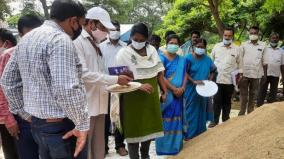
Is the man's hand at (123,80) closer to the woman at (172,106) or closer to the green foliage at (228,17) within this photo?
the woman at (172,106)

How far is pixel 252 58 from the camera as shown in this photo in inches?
294

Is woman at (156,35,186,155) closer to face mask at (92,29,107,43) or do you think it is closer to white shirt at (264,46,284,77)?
face mask at (92,29,107,43)

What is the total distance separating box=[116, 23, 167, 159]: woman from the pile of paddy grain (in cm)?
57

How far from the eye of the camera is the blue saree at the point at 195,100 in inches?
220

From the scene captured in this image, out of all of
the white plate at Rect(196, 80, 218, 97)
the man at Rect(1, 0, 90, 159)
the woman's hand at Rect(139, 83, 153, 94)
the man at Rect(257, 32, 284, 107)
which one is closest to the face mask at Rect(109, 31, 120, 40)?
the white plate at Rect(196, 80, 218, 97)

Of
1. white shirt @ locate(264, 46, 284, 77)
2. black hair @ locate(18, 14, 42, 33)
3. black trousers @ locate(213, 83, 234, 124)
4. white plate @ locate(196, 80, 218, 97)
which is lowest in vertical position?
black trousers @ locate(213, 83, 234, 124)

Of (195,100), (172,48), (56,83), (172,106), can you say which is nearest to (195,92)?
(195,100)

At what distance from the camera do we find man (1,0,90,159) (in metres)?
2.22

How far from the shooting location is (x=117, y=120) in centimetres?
432

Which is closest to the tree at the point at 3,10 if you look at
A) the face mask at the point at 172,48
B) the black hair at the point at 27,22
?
the face mask at the point at 172,48

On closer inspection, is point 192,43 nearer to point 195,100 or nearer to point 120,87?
point 195,100

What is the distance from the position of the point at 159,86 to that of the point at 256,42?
337 centimetres

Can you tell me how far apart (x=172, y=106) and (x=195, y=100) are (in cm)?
84

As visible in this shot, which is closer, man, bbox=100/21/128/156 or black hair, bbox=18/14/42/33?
black hair, bbox=18/14/42/33
